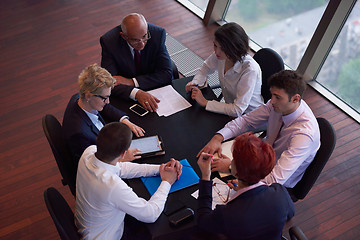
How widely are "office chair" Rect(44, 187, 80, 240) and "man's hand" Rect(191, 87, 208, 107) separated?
1.37 m

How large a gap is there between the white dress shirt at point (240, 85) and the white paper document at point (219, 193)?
0.73 m

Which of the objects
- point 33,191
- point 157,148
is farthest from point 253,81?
point 33,191

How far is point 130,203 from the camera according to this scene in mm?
2146

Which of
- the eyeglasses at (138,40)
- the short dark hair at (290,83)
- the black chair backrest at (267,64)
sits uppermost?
the short dark hair at (290,83)

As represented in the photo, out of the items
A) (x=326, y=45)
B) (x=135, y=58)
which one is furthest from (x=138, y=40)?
(x=326, y=45)

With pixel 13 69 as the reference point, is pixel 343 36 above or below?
above

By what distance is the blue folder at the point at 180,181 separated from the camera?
95.0 inches

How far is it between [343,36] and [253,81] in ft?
6.44

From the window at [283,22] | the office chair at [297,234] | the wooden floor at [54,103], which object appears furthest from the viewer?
the window at [283,22]

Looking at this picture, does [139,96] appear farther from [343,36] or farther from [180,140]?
[343,36]

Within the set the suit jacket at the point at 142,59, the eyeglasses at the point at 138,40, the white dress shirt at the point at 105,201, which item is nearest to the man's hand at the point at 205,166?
the white dress shirt at the point at 105,201

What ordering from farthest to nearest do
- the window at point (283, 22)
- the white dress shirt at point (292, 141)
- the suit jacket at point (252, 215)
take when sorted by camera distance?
the window at point (283, 22)
the white dress shirt at point (292, 141)
the suit jacket at point (252, 215)

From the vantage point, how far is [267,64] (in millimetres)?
3248

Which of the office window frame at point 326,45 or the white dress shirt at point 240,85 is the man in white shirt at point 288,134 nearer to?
the white dress shirt at point 240,85
